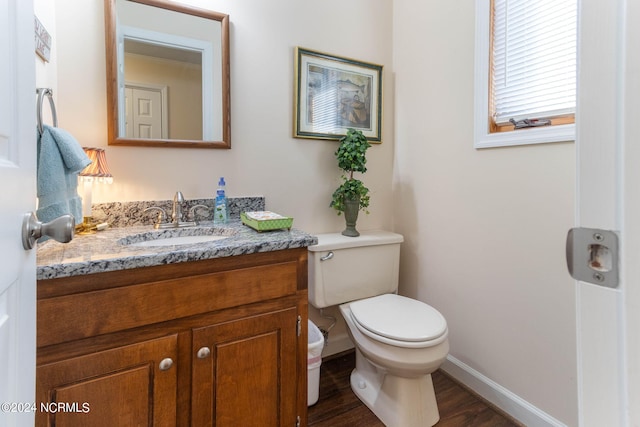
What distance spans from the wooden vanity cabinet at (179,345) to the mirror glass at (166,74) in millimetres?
761

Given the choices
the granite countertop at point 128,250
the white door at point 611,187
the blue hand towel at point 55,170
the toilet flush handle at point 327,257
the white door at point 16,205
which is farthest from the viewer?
the toilet flush handle at point 327,257

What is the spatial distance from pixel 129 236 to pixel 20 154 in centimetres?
71

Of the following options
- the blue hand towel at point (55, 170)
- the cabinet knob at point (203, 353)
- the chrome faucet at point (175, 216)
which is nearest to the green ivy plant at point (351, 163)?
Result: the chrome faucet at point (175, 216)

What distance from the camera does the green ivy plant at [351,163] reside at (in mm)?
1693

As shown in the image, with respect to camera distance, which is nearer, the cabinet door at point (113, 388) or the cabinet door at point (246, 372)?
the cabinet door at point (113, 388)

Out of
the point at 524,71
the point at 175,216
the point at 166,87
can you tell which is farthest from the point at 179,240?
the point at 524,71

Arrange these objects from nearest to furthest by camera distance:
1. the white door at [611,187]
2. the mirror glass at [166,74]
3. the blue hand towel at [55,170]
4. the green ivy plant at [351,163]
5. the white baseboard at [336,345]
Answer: the white door at [611,187] < the blue hand towel at [55,170] < the mirror glass at [166,74] < the green ivy plant at [351,163] < the white baseboard at [336,345]

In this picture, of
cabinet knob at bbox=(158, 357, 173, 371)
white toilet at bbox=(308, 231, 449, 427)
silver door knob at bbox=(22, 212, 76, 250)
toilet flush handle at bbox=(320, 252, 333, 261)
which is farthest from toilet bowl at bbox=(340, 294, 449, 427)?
silver door knob at bbox=(22, 212, 76, 250)

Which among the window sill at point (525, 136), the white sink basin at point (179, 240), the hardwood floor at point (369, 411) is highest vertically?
the window sill at point (525, 136)

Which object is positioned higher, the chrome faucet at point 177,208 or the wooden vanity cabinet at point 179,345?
the chrome faucet at point 177,208

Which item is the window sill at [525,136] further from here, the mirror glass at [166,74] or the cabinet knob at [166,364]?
the cabinet knob at [166,364]

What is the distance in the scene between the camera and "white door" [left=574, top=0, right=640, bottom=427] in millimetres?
342

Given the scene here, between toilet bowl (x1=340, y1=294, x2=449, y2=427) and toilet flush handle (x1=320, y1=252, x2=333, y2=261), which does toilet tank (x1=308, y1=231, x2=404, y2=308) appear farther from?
toilet bowl (x1=340, y1=294, x2=449, y2=427)

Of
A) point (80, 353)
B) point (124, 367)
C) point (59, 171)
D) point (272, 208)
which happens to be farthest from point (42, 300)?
point (272, 208)
